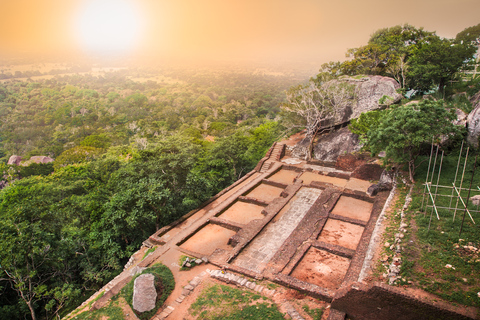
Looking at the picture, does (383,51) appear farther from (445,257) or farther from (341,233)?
(445,257)

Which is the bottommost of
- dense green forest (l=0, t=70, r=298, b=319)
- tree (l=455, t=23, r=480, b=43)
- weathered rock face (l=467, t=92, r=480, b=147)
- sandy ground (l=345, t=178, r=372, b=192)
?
dense green forest (l=0, t=70, r=298, b=319)

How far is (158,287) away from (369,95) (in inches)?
664

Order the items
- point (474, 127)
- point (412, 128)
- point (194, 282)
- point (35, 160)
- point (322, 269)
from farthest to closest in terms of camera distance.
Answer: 1. point (35, 160)
2. point (474, 127)
3. point (412, 128)
4. point (322, 269)
5. point (194, 282)

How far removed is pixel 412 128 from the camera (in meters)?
10.5

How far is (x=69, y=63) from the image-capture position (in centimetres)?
11450

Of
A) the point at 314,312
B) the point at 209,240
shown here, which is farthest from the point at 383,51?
the point at 314,312

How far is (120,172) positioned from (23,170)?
62.1 feet

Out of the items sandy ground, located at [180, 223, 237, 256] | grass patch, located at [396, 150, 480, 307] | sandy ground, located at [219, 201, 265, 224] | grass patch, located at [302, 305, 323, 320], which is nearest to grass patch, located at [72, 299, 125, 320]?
sandy ground, located at [180, 223, 237, 256]

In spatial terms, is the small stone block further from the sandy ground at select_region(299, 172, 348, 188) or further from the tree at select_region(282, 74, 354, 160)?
the tree at select_region(282, 74, 354, 160)

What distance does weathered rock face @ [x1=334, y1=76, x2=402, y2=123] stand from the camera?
56.5 feet

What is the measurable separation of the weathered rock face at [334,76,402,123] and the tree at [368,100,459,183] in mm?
6418

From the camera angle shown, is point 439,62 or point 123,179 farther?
point 439,62

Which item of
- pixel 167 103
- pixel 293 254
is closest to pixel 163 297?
pixel 293 254

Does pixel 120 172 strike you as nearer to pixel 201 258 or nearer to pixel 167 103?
pixel 201 258
